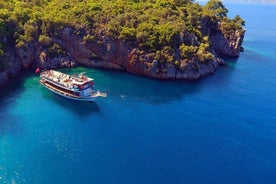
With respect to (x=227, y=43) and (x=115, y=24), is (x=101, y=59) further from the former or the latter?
(x=227, y=43)

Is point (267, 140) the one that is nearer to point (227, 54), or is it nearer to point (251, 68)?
point (251, 68)

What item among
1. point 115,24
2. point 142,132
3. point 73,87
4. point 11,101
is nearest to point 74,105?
point 73,87

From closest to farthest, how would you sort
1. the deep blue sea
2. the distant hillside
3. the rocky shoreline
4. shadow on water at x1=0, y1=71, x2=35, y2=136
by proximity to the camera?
the deep blue sea → shadow on water at x1=0, y1=71, x2=35, y2=136 → the rocky shoreline → the distant hillside

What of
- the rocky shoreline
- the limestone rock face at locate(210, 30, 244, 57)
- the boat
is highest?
the limestone rock face at locate(210, 30, 244, 57)

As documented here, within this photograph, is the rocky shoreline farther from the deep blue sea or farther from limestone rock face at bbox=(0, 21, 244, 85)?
the deep blue sea

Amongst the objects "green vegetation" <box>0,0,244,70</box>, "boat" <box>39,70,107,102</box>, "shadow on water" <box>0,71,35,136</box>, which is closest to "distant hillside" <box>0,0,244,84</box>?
"green vegetation" <box>0,0,244,70</box>
